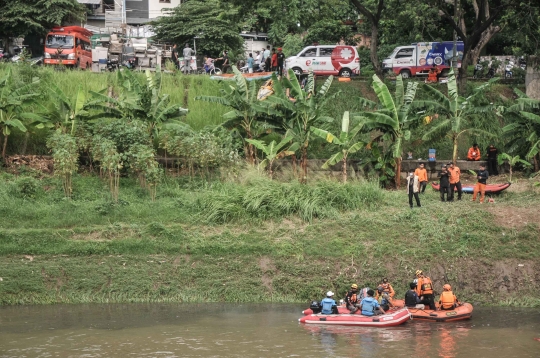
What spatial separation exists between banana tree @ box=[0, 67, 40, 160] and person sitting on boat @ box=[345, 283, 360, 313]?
1223cm

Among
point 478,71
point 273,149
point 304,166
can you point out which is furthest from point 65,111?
point 478,71

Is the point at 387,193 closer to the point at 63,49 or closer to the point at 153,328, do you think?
the point at 153,328

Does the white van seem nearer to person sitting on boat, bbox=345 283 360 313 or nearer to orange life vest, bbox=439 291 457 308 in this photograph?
person sitting on boat, bbox=345 283 360 313

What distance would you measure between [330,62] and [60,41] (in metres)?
12.5

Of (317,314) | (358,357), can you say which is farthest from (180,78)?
(358,357)

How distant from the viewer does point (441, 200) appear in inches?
983

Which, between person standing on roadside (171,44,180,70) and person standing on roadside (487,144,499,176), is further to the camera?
person standing on roadside (171,44,180,70)

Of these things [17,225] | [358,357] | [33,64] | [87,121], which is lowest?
[358,357]

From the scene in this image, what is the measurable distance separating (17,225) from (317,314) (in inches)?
360

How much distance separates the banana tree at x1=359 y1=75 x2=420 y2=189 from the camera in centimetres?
2628

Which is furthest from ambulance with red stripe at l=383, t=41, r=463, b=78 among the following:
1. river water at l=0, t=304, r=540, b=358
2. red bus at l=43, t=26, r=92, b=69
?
river water at l=0, t=304, r=540, b=358

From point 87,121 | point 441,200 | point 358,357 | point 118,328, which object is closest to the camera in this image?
point 358,357

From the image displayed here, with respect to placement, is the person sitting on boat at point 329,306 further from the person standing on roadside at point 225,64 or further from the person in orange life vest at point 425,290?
the person standing on roadside at point 225,64

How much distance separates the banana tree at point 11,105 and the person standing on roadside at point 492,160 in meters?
14.8
